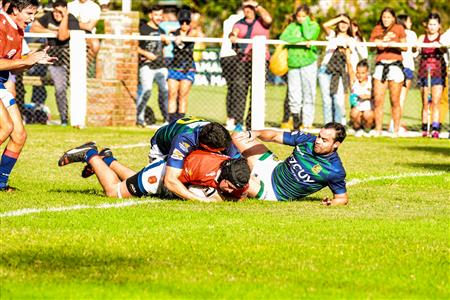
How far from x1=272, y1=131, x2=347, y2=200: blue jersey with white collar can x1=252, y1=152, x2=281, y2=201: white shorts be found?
4 cm

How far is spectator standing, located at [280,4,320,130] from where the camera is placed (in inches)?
874

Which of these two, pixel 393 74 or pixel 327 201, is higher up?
pixel 393 74

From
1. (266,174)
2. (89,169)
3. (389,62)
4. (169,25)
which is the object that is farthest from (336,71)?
(89,169)

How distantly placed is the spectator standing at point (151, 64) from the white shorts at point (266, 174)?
10.4 metres

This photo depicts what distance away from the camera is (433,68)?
72.7 ft

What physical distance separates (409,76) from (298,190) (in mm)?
9851

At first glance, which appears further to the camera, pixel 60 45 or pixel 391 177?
pixel 60 45

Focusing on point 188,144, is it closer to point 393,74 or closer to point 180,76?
point 393,74

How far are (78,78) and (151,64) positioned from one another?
4.59 feet

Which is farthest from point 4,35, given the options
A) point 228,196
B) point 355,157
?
point 355,157

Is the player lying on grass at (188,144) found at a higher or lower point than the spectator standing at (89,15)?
lower

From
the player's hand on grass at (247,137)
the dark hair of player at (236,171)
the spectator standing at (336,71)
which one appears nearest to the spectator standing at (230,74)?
the spectator standing at (336,71)

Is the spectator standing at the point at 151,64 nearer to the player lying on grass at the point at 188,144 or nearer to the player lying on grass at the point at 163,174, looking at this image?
the player lying on grass at the point at 163,174

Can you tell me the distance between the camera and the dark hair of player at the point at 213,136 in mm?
12133
